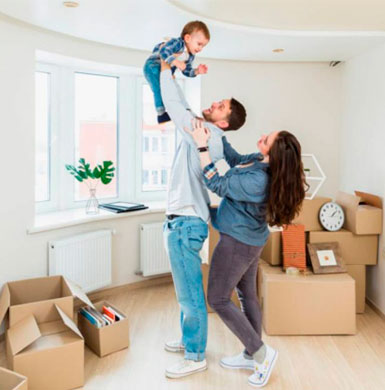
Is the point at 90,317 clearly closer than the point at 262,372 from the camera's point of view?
No

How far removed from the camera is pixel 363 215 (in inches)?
140

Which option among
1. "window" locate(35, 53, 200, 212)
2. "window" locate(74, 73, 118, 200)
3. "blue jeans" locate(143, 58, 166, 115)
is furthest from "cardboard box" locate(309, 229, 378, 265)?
"window" locate(74, 73, 118, 200)

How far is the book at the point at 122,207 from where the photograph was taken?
400 cm

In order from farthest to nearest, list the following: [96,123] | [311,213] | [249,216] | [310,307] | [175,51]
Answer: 1. [96,123]
2. [311,213]
3. [310,307]
4. [249,216]
5. [175,51]

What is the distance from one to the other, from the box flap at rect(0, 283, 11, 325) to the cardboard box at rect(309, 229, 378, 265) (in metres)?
2.19

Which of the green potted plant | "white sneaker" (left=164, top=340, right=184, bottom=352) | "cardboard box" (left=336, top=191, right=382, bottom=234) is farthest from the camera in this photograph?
the green potted plant

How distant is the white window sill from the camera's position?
11.1 feet

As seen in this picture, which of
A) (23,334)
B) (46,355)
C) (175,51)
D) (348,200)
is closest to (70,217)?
(23,334)

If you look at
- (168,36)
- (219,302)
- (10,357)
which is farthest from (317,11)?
(10,357)

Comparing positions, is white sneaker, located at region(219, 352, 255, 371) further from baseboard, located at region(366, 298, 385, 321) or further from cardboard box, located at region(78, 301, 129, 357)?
baseboard, located at region(366, 298, 385, 321)

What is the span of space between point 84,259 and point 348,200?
212 centimetres

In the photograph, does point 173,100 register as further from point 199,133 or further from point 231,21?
point 231,21

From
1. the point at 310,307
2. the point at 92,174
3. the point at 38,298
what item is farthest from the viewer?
the point at 92,174

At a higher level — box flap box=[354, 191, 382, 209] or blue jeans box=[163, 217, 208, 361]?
box flap box=[354, 191, 382, 209]
